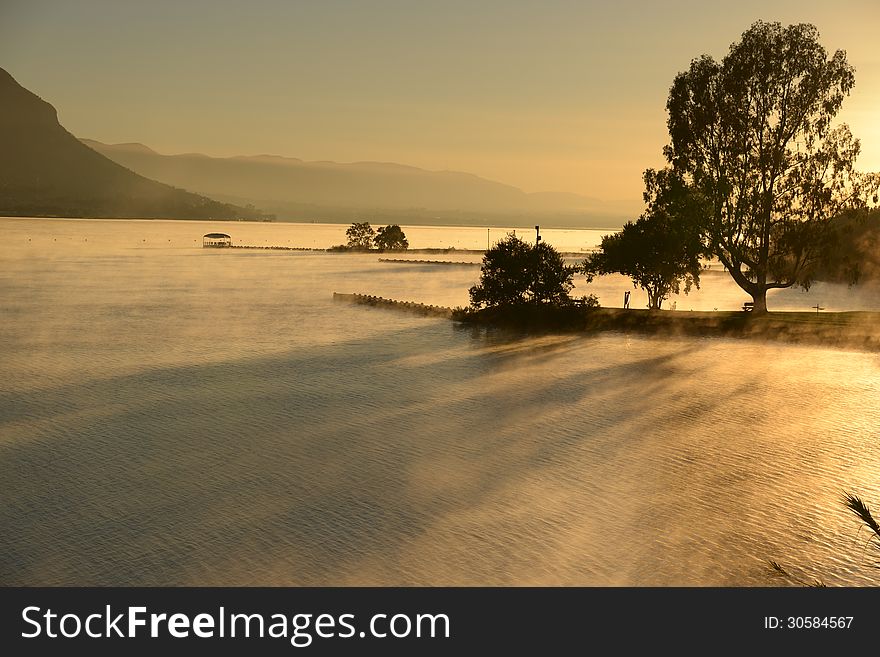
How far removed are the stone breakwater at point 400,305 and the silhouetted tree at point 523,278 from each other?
5.38 m

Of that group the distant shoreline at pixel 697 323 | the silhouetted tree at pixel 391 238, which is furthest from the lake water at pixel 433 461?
the silhouetted tree at pixel 391 238

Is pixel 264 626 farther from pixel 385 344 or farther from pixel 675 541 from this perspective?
pixel 385 344

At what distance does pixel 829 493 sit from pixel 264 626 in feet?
43.8

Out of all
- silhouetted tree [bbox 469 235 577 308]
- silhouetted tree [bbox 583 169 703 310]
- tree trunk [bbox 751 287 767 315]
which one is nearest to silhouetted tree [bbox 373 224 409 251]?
silhouetted tree [bbox 583 169 703 310]

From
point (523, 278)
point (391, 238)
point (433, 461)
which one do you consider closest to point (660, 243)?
point (523, 278)

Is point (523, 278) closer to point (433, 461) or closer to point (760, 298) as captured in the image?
point (760, 298)

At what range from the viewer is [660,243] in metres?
57.7

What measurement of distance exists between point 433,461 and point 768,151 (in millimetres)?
40716

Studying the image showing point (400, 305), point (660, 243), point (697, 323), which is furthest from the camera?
point (400, 305)

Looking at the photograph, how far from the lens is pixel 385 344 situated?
146ft

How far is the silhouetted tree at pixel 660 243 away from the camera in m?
52.1

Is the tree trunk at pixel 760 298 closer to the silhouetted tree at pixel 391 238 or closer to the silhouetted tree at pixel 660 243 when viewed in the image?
the silhouetted tree at pixel 660 243

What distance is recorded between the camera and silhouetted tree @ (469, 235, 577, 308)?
53344 millimetres

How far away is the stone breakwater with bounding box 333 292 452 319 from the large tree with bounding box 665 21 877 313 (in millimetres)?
20235
